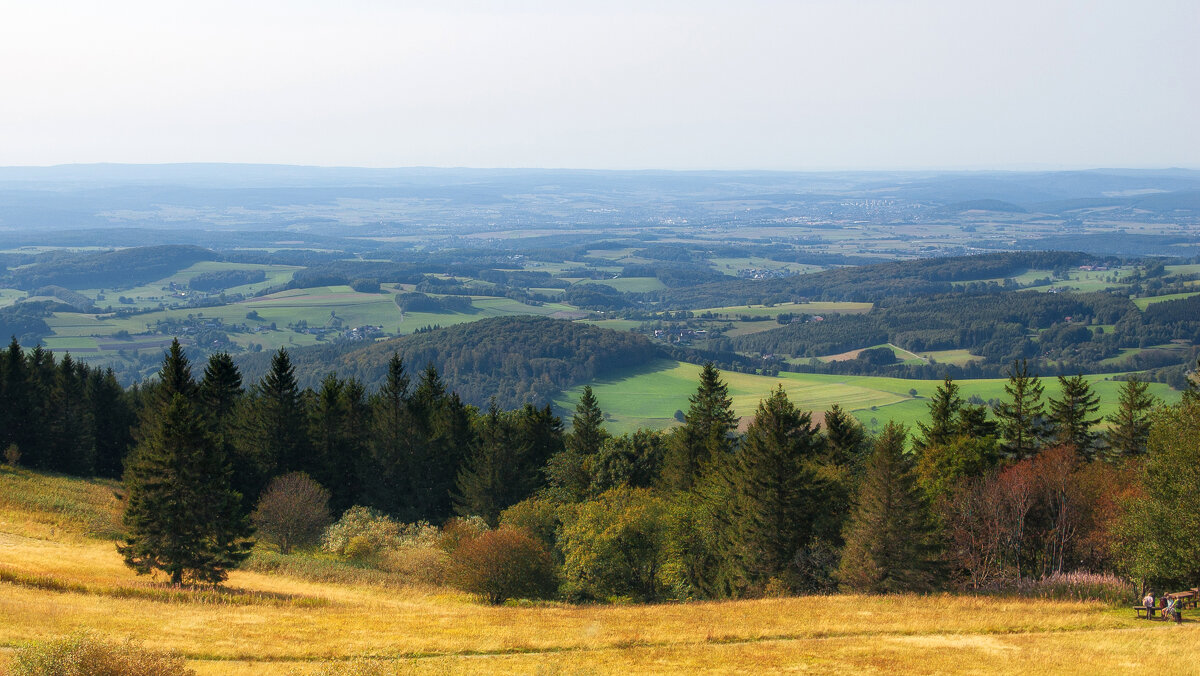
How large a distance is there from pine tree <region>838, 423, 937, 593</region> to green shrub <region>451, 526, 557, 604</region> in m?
14.6

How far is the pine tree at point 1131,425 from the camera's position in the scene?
168ft

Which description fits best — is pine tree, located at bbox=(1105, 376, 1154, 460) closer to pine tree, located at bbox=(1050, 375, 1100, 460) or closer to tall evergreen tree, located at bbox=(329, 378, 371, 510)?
pine tree, located at bbox=(1050, 375, 1100, 460)

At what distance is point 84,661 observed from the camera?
17203 mm

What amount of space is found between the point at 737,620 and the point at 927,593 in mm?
10636

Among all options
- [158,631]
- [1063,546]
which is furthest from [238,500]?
[1063,546]

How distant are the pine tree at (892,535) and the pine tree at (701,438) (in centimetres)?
1502

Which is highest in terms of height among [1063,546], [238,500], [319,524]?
[238,500]

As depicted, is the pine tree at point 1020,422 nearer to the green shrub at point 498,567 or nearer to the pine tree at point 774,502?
the pine tree at point 774,502

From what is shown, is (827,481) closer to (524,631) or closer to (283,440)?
(524,631)

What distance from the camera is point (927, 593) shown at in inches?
1460

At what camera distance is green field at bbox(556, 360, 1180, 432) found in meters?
135

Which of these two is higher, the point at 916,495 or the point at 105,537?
the point at 916,495

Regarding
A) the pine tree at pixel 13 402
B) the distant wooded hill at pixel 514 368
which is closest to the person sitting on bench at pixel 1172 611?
the pine tree at pixel 13 402

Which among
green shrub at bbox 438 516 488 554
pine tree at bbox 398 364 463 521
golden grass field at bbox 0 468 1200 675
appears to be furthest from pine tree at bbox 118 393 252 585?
pine tree at bbox 398 364 463 521
